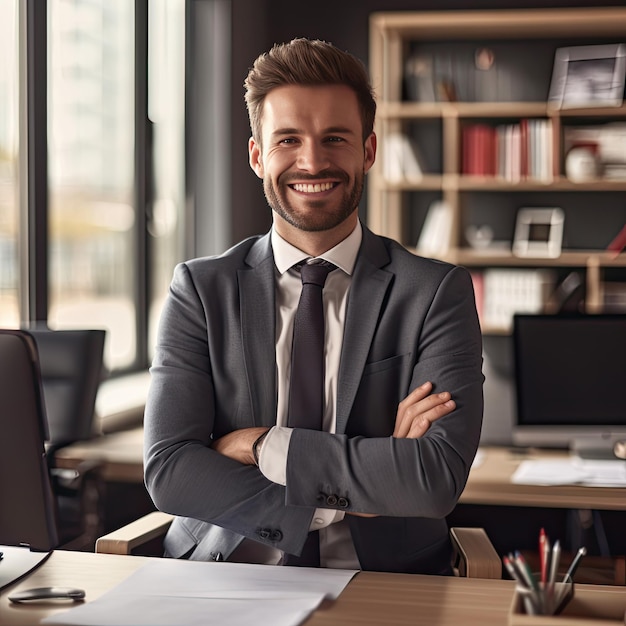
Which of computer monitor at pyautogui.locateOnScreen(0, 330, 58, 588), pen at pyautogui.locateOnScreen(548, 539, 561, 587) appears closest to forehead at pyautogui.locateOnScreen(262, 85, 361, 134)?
computer monitor at pyautogui.locateOnScreen(0, 330, 58, 588)

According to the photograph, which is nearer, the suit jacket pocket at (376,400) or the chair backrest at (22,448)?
the chair backrest at (22,448)

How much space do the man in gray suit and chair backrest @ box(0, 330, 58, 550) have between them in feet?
1.10

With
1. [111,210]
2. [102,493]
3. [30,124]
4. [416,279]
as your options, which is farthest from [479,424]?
[111,210]

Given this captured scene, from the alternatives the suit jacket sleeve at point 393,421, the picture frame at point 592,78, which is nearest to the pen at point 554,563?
the suit jacket sleeve at point 393,421

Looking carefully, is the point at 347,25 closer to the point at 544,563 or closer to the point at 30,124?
the point at 30,124

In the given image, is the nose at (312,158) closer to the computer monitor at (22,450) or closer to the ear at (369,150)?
the ear at (369,150)

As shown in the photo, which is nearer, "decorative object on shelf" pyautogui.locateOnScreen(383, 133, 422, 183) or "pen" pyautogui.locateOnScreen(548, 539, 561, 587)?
"pen" pyautogui.locateOnScreen(548, 539, 561, 587)

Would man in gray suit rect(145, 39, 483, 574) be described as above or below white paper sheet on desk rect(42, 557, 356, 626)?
above

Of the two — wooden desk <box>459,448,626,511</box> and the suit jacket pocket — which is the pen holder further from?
wooden desk <box>459,448,626,511</box>

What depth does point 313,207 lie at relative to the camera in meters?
1.90

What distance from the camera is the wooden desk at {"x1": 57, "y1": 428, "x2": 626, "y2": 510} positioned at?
268cm

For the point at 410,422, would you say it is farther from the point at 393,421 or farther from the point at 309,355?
the point at 309,355

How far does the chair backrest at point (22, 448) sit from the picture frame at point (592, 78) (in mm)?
3746

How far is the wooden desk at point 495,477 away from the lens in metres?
2.68
